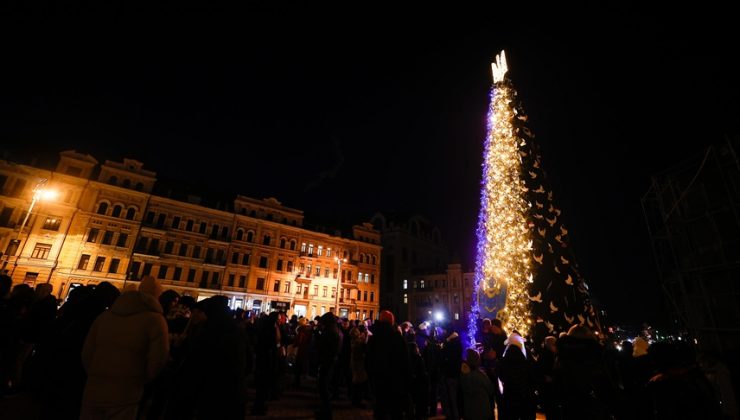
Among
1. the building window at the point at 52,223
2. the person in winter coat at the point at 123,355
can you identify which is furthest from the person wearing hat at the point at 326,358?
the building window at the point at 52,223

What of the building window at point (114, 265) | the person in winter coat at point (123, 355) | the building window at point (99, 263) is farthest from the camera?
the building window at point (114, 265)

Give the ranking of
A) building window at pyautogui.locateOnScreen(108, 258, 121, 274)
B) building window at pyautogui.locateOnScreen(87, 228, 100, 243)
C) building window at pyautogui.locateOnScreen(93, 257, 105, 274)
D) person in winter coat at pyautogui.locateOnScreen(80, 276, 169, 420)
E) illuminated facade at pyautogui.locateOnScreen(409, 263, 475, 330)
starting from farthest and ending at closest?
illuminated facade at pyautogui.locateOnScreen(409, 263, 475, 330) → building window at pyautogui.locateOnScreen(108, 258, 121, 274) → building window at pyautogui.locateOnScreen(87, 228, 100, 243) → building window at pyautogui.locateOnScreen(93, 257, 105, 274) → person in winter coat at pyautogui.locateOnScreen(80, 276, 169, 420)

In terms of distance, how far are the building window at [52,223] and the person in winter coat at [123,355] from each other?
3820 cm

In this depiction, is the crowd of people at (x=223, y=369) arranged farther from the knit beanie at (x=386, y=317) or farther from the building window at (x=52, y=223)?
the building window at (x=52, y=223)

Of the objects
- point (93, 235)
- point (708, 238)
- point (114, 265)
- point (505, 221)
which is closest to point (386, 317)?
point (505, 221)

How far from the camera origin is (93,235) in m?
31.8

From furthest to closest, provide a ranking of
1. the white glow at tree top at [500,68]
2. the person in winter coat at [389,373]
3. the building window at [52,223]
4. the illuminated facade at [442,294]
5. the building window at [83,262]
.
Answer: the illuminated facade at [442,294] → the building window at [83,262] → the building window at [52,223] → the white glow at tree top at [500,68] → the person in winter coat at [389,373]

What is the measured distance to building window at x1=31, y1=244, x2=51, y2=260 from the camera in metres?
28.5

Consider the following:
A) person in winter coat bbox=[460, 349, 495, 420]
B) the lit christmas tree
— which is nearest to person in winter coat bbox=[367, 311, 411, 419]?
person in winter coat bbox=[460, 349, 495, 420]

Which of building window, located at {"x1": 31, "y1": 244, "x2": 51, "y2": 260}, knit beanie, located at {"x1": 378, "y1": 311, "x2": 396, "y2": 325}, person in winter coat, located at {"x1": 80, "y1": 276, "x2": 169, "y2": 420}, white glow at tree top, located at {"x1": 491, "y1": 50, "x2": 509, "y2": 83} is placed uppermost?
white glow at tree top, located at {"x1": 491, "y1": 50, "x2": 509, "y2": 83}

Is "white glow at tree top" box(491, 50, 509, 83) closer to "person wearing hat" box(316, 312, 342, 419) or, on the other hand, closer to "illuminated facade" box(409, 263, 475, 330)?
"person wearing hat" box(316, 312, 342, 419)

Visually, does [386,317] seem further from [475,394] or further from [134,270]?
[134,270]

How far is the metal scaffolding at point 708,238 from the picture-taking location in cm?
1046

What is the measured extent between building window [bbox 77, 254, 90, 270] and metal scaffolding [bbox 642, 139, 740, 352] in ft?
146
